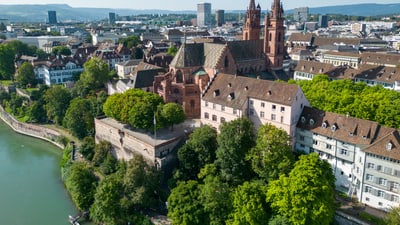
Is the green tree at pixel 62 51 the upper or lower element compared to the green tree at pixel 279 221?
upper

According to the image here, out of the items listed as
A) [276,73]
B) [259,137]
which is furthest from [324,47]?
[259,137]

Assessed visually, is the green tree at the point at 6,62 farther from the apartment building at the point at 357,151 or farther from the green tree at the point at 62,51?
the apartment building at the point at 357,151

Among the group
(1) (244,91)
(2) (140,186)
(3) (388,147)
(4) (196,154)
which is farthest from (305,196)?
(2) (140,186)

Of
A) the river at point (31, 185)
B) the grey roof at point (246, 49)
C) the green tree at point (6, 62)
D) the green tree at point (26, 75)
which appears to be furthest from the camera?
the green tree at point (6, 62)

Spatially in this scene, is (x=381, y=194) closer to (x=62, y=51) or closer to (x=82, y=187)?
(x=82, y=187)

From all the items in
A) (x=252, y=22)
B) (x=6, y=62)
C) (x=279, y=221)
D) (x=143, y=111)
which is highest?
(x=252, y=22)

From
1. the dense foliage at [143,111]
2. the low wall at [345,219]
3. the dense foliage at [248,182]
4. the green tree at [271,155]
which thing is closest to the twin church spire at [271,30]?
the dense foliage at [143,111]

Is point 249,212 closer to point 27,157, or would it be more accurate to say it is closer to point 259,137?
point 259,137
